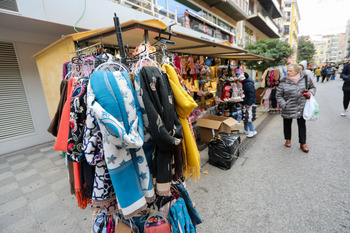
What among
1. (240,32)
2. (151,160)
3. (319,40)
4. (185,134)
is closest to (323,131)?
(185,134)

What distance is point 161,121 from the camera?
113 cm

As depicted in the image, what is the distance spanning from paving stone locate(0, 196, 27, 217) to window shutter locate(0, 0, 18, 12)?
12.2 feet

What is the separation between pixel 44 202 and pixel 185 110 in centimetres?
302

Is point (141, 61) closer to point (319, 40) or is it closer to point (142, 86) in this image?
point (142, 86)

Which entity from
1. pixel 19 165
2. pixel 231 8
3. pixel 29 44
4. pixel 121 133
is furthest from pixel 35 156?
pixel 231 8

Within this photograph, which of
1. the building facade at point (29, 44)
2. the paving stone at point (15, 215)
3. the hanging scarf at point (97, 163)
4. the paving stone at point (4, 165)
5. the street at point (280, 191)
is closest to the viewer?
the hanging scarf at point (97, 163)

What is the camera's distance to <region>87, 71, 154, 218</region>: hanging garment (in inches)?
37.9

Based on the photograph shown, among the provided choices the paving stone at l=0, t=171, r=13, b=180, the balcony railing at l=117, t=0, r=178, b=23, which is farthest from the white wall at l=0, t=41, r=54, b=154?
the balcony railing at l=117, t=0, r=178, b=23

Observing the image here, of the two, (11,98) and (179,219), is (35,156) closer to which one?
(11,98)

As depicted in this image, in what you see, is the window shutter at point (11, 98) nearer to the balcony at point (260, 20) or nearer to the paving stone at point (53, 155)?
the paving stone at point (53, 155)

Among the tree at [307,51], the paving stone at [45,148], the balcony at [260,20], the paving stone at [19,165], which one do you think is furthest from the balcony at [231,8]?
the tree at [307,51]

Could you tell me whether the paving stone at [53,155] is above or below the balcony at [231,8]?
below

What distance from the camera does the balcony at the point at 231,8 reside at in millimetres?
10603

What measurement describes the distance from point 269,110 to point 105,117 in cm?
839
